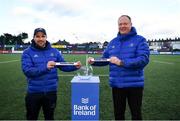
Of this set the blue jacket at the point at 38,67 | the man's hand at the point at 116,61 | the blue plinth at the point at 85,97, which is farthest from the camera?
the blue jacket at the point at 38,67

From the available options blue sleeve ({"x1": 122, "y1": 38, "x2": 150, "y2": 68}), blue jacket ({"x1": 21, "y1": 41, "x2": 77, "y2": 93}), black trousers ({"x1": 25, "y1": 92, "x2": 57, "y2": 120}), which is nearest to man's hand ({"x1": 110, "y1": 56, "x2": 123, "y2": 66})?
blue sleeve ({"x1": 122, "y1": 38, "x2": 150, "y2": 68})

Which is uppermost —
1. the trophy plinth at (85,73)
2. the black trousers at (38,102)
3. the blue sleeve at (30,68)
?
the blue sleeve at (30,68)

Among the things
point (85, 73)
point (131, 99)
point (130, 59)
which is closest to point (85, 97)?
point (85, 73)

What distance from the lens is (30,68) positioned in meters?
6.00

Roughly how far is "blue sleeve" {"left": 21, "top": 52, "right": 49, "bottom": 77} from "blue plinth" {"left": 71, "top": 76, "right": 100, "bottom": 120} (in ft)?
1.59

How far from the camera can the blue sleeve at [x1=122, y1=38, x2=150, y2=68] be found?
235 inches

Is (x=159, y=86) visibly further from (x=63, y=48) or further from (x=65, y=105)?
(x=63, y=48)

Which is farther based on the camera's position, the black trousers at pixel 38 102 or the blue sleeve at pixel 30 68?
the black trousers at pixel 38 102

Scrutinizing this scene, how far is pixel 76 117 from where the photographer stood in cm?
596

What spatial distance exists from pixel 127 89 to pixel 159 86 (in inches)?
352

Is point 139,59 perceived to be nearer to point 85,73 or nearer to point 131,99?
point 131,99

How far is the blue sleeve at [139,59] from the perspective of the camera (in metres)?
5.98

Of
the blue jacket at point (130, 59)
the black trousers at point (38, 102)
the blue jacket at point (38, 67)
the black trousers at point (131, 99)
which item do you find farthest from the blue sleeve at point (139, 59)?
the black trousers at point (38, 102)

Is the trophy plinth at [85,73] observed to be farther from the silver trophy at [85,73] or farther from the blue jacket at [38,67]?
the blue jacket at [38,67]
